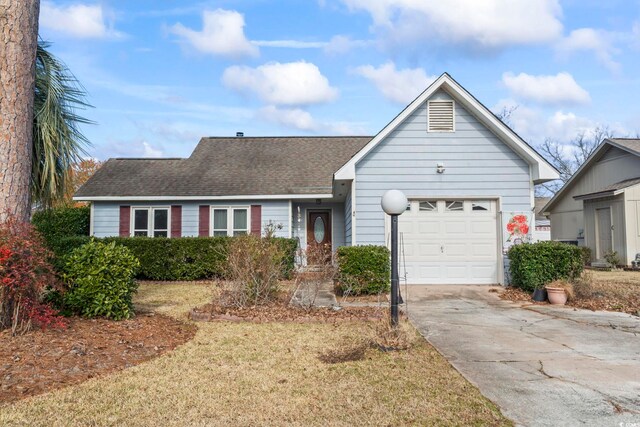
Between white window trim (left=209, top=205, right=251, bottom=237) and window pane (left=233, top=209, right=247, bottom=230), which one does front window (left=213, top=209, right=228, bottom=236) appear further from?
window pane (left=233, top=209, right=247, bottom=230)

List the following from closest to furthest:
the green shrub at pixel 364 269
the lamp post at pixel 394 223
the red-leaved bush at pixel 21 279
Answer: the red-leaved bush at pixel 21 279, the lamp post at pixel 394 223, the green shrub at pixel 364 269

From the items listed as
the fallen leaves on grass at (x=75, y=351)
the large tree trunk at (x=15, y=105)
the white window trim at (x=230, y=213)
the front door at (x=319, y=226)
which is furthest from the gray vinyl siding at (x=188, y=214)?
the large tree trunk at (x=15, y=105)

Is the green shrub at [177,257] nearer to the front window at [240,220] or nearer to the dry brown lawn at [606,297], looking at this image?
the front window at [240,220]

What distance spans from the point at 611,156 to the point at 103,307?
2173cm

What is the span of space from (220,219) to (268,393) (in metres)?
13.1

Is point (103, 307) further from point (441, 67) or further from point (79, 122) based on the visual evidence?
point (441, 67)

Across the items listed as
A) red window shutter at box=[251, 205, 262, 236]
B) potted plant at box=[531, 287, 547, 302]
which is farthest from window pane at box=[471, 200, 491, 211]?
red window shutter at box=[251, 205, 262, 236]

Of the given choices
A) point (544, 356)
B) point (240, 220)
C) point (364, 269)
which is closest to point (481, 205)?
point (364, 269)

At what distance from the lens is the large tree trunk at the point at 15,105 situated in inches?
241

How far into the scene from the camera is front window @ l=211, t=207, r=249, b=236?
16531 mm

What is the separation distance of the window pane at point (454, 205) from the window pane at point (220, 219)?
27.8ft

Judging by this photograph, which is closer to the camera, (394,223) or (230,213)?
(394,223)

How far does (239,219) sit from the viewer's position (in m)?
16.6

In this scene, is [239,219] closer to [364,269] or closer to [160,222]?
[160,222]
